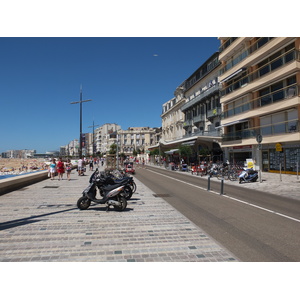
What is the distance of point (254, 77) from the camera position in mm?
28688

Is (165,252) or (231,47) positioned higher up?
(231,47)

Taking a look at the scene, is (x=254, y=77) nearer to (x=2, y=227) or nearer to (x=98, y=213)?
(x=98, y=213)

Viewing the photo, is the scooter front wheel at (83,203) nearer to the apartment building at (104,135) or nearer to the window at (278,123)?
the window at (278,123)

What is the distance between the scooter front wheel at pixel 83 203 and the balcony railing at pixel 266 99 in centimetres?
2021

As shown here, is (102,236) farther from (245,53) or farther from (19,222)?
(245,53)

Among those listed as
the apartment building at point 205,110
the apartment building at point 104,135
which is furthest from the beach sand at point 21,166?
the apartment building at point 104,135

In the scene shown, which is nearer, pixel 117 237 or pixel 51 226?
pixel 117 237

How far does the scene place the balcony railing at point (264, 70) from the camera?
22.7 meters

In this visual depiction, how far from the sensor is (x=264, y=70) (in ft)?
88.3

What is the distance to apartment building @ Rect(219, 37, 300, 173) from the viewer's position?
75.3ft

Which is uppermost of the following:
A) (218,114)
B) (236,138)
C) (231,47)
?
(231,47)
